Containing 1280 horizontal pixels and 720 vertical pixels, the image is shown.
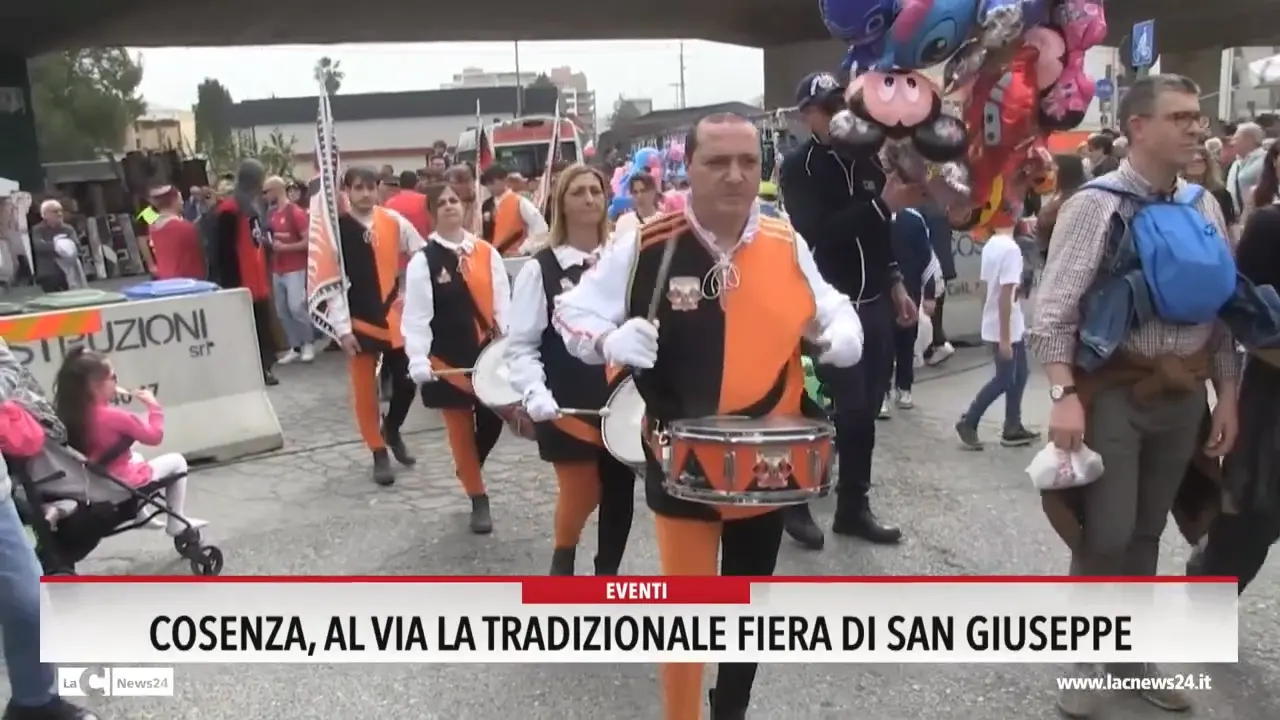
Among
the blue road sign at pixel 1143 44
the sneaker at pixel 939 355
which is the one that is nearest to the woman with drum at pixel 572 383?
the sneaker at pixel 939 355

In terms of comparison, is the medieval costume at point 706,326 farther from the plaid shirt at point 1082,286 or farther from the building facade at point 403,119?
the building facade at point 403,119

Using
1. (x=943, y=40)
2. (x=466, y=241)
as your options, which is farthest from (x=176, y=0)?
(x=943, y=40)

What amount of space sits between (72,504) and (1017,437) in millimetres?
4936

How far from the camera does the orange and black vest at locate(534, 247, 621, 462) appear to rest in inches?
150

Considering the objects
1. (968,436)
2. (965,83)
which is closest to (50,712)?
(965,83)

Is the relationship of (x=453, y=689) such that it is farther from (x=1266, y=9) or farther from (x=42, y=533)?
(x=1266, y=9)

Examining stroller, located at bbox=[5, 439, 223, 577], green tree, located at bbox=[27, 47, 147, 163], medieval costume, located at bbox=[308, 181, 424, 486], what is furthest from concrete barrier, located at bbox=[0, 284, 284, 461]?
green tree, located at bbox=[27, 47, 147, 163]

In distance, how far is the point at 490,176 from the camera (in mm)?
9969

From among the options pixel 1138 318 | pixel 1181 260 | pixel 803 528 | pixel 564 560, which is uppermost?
pixel 1181 260

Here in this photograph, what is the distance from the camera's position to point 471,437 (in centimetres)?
507

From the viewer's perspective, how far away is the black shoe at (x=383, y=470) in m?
5.95

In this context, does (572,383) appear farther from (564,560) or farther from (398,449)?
(398,449)

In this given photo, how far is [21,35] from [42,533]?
2508cm

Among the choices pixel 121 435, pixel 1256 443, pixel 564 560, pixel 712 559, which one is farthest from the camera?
pixel 121 435
